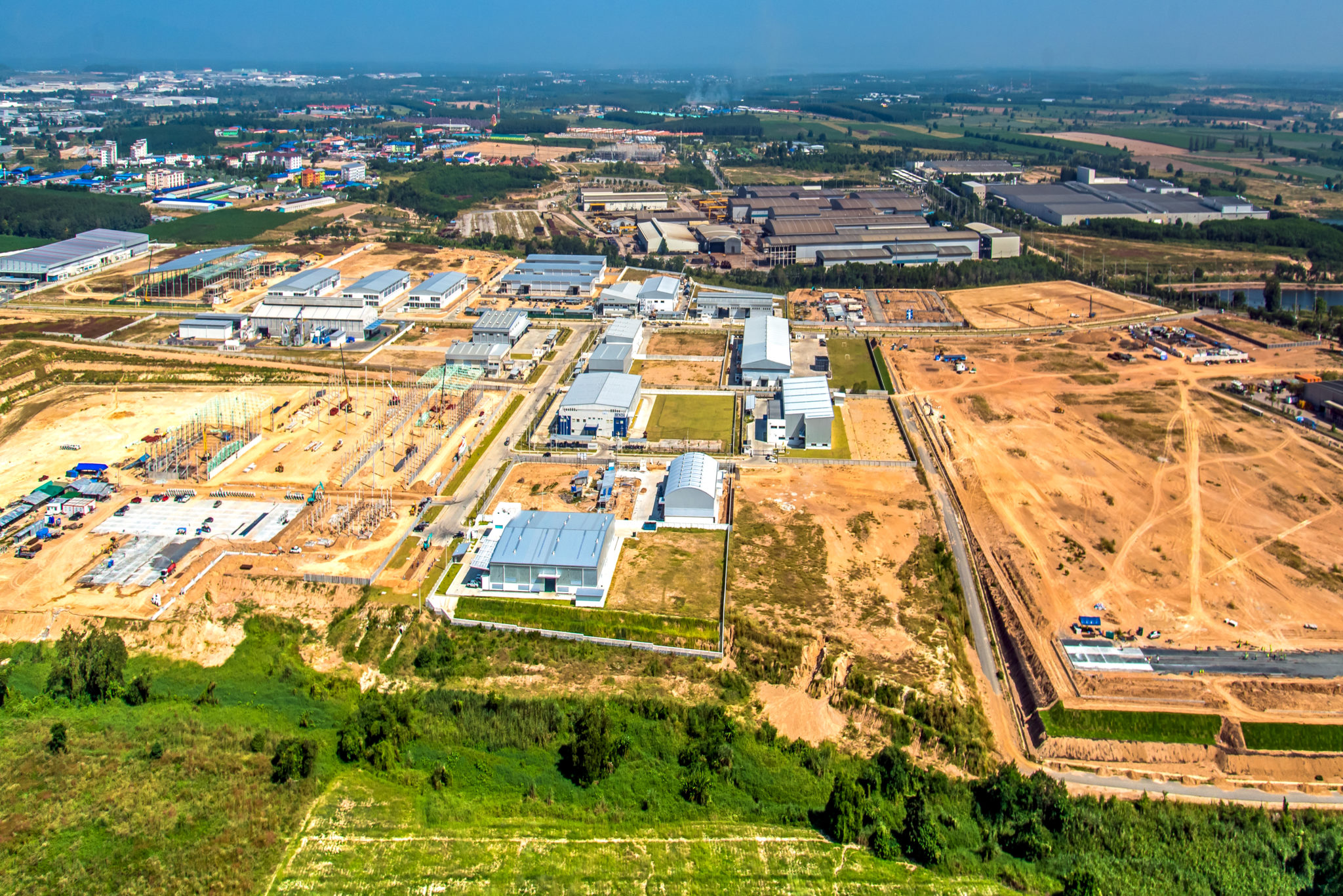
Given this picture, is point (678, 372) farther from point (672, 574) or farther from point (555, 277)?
point (672, 574)

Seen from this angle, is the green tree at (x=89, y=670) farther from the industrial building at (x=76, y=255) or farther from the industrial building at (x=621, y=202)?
the industrial building at (x=621, y=202)

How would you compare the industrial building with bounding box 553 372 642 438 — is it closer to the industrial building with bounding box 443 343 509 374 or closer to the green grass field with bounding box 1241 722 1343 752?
the industrial building with bounding box 443 343 509 374

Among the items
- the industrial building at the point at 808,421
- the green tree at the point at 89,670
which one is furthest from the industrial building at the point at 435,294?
the green tree at the point at 89,670

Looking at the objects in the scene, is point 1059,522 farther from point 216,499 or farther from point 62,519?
point 62,519

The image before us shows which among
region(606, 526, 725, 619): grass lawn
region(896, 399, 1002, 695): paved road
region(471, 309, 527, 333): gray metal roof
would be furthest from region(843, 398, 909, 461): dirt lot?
region(471, 309, 527, 333): gray metal roof

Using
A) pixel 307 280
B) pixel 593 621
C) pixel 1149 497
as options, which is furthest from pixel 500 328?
pixel 1149 497

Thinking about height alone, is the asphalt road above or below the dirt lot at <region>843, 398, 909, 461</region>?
below
